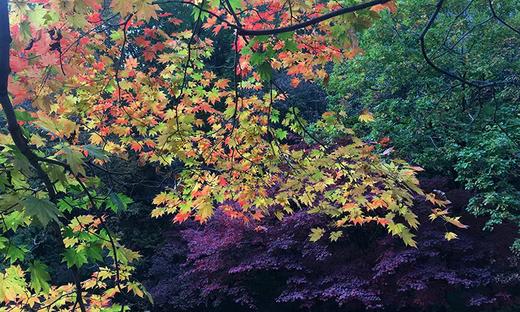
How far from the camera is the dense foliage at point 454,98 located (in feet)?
19.1

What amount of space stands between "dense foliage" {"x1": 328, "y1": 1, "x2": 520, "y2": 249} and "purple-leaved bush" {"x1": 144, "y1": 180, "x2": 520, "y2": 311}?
1.79 ft

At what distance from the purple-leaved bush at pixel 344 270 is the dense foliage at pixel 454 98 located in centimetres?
55

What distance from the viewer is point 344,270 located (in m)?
6.14

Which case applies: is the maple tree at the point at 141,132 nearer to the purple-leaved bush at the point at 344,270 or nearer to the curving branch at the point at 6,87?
the curving branch at the point at 6,87

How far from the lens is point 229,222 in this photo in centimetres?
693

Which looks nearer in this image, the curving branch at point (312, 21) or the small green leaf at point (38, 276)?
the curving branch at point (312, 21)

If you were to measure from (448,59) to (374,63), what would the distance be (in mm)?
1242

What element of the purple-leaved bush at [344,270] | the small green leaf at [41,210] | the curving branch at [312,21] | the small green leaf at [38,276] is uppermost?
the curving branch at [312,21]

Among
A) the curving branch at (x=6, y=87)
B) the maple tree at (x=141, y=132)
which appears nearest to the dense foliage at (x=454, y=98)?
the maple tree at (x=141, y=132)

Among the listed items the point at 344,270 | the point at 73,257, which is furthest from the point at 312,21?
the point at 344,270

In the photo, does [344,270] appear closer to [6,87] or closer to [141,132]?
[141,132]

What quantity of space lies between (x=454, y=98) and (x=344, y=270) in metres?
2.82

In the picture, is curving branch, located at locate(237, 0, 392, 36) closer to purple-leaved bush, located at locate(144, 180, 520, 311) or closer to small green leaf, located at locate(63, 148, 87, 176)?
small green leaf, located at locate(63, 148, 87, 176)

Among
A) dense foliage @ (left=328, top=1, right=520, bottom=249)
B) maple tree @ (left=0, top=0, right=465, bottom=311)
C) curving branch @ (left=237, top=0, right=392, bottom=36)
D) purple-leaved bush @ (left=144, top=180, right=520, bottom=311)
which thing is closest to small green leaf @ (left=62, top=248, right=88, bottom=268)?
maple tree @ (left=0, top=0, right=465, bottom=311)
